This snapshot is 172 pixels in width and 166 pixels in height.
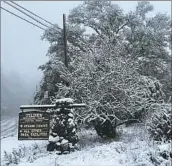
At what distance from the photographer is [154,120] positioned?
17.8 m

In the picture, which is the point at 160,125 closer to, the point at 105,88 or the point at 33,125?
the point at 105,88

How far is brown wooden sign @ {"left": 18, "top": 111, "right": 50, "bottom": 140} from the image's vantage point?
13820 mm

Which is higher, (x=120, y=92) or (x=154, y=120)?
(x=120, y=92)

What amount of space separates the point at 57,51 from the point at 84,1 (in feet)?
21.8

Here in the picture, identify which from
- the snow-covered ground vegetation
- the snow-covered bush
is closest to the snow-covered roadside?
the snow-covered ground vegetation

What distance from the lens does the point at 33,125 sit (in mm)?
13992

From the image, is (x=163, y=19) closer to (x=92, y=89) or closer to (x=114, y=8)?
(x=114, y=8)

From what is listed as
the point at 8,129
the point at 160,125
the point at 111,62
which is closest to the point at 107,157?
the point at 160,125

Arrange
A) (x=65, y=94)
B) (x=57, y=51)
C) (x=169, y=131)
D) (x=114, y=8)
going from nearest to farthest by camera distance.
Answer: (x=169, y=131)
(x=65, y=94)
(x=57, y=51)
(x=114, y=8)

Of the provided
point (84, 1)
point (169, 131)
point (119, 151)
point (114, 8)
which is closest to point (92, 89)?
point (169, 131)

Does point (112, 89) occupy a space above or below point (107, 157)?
above

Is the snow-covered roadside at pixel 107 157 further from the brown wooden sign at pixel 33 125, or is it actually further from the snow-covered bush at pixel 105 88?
the snow-covered bush at pixel 105 88

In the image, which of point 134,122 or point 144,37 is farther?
point 144,37

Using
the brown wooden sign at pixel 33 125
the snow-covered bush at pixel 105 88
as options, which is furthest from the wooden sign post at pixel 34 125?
the snow-covered bush at pixel 105 88
